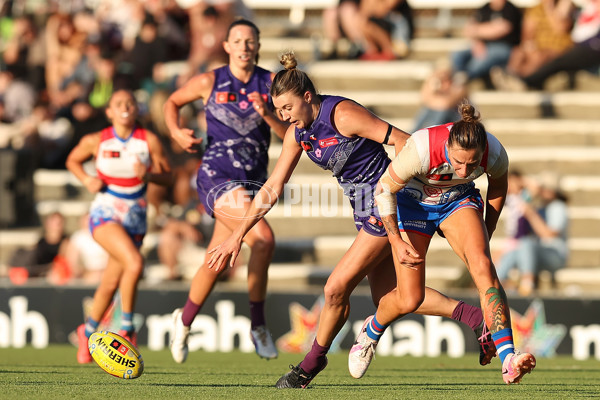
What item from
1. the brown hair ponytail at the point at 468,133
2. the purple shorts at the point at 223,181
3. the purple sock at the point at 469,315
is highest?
the brown hair ponytail at the point at 468,133

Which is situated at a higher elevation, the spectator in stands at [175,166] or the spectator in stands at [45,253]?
the spectator in stands at [175,166]

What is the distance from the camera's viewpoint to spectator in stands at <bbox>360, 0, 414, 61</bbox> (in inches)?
678

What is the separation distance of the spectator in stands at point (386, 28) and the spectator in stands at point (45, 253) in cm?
598

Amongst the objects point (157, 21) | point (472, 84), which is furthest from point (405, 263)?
point (157, 21)

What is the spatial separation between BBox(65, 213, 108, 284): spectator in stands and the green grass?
11.1 feet

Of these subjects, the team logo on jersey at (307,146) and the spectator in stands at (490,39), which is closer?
the team logo on jersey at (307,146)

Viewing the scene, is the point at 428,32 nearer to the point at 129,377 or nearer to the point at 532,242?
the point at 532,242

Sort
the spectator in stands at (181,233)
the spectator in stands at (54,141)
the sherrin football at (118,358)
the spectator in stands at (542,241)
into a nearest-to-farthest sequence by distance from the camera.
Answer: the sherrin football at (118,358) < the spectator in stands at (542,241) < the spectator in stands at (181,233) < the spectator in stands at (54,141)

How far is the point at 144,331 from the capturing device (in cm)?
1274

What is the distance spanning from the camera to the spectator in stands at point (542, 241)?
13.4 metres

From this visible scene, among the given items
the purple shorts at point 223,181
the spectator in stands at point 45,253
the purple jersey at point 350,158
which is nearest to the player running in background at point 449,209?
the purple jersey at point 350,158

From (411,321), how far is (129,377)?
545cm

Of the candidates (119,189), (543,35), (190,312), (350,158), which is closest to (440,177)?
(350,158)

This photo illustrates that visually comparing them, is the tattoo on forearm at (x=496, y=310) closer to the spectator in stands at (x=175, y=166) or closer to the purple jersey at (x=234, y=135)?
the purple jersey at (x=234, y=135)
